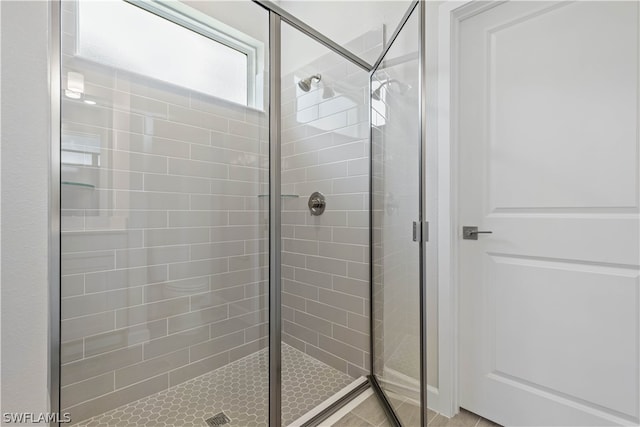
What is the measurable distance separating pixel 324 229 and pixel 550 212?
95 cm

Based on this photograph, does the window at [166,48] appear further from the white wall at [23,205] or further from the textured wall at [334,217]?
the white wall at [23,205]

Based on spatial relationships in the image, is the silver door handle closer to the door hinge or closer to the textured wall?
the door hinge

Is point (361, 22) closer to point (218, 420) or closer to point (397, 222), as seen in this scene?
point (397, 222)

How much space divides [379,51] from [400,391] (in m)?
1.64

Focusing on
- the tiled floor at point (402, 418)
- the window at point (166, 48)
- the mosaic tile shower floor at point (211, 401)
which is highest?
the window at point (166, 48)

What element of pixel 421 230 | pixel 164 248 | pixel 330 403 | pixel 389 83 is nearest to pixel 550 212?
pixel 421 230

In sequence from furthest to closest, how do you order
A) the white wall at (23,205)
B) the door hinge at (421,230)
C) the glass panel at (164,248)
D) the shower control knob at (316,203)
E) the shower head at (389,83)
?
the shower control knob at (316,203) < the shower head at (389,83) < the door hinge at (421,230) < the glass panel at (164,248) < the white wall at (23,205)

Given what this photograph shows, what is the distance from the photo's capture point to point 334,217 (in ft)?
4.79

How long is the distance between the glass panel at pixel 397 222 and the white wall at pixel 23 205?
110 cm


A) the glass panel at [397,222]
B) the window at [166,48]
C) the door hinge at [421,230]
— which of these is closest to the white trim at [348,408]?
the glass panel at [397,222]

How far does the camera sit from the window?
0.92m

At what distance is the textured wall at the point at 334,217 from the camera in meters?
1.32

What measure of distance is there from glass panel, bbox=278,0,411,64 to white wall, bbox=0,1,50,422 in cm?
132

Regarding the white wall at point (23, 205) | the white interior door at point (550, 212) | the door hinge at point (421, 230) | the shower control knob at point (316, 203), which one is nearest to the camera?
the white wall at point (23, 205)
